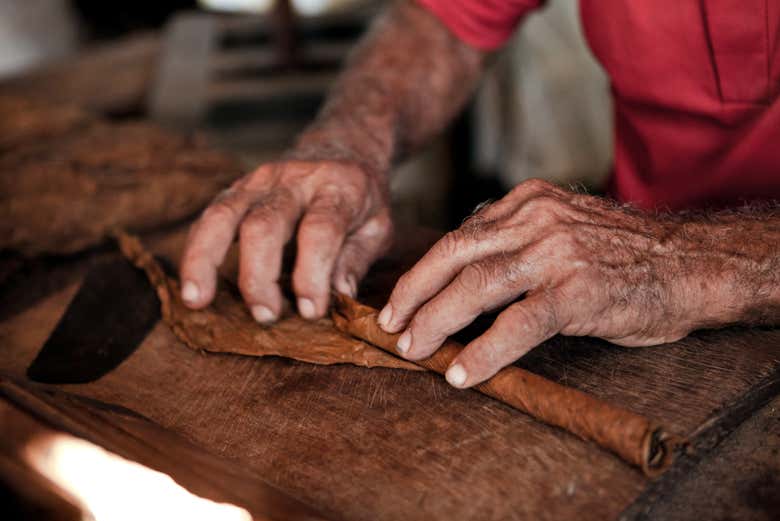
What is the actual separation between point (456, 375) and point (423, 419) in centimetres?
8

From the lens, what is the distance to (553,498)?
3.22 feet

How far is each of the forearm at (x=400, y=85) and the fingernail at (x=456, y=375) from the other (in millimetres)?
746

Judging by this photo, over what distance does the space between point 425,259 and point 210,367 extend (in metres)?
0.42

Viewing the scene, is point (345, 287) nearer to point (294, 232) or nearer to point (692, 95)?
point (294, 232)

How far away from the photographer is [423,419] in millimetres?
1140

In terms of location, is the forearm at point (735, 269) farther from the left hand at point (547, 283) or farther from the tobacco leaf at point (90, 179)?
the tobacco leaf at point (90, 179)

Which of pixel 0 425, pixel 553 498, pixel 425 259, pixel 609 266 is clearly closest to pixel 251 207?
pixel 425 259

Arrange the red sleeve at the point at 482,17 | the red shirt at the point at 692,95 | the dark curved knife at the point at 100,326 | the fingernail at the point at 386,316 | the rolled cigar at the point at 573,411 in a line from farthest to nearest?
the red sleeve at the point at 482,17 → the red shirt at the point at 692,95 → the dark curved knife at the point at 100,326 → the fingernail at the point at 386,316 → the rolled cigar at the point at 573,411

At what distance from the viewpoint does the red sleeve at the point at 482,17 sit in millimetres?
2020

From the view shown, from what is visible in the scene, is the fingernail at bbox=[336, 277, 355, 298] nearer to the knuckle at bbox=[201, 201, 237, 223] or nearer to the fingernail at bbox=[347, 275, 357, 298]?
the fingernail at bbox=[347, 275, 357, 298]

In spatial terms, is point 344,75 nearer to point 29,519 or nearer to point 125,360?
point 125,360

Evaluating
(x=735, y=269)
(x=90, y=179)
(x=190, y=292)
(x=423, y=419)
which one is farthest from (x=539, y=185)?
(x=90, y=179)

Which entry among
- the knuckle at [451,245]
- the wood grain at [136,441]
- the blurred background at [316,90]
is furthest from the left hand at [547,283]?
the blurred background at [316,90]

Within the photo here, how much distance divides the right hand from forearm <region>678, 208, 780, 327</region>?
602mm
